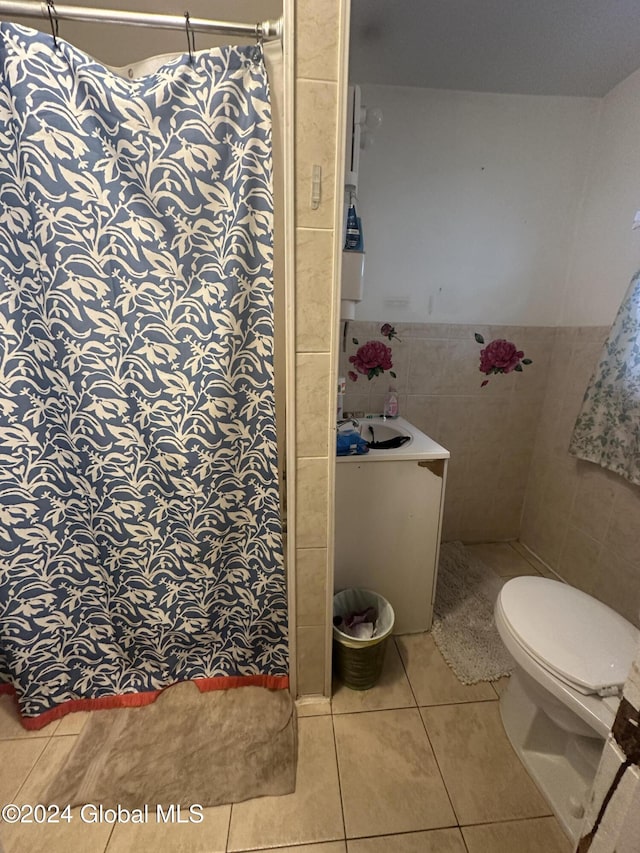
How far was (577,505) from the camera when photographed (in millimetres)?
1683

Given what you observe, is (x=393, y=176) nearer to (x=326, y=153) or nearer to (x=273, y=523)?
(x=326, y=153)

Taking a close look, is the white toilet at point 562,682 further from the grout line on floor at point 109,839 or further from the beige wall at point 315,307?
the grout line on floor at point 109,839

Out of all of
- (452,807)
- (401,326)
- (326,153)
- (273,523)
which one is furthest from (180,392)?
(452,807)

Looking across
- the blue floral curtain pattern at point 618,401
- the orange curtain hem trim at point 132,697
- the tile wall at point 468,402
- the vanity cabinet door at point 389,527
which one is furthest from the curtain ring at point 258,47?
the orange curtain hem trim at point 132,697

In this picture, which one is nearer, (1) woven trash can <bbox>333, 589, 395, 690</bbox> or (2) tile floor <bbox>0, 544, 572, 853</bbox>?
(2) tile floor <bbox>0, 544, 572, 853</bbox>

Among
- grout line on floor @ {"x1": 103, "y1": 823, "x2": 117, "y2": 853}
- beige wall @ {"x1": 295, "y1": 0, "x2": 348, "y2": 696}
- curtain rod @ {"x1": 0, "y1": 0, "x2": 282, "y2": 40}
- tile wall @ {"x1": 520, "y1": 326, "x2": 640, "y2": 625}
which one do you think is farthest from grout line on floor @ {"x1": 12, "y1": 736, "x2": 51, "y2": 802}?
tile wall @ {"x1": 520, "y1": 326, "x2": 640, "y2": 625}

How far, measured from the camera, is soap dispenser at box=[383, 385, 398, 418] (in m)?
1.75

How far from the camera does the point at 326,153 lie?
0.80 m

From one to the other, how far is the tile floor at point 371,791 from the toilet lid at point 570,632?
0.44m

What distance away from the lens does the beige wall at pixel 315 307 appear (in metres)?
0.75

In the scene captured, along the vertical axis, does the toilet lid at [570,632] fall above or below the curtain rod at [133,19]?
below

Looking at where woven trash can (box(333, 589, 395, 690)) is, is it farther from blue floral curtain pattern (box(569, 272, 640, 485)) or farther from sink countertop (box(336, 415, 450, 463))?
blue floral curtain pattern (box(569, 272, 640, 485))

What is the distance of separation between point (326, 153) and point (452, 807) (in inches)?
68.3

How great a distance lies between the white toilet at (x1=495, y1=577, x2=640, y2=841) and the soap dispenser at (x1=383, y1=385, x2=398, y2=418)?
0.89m
